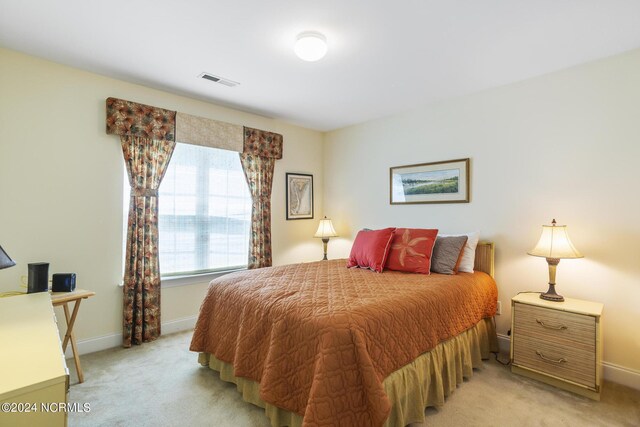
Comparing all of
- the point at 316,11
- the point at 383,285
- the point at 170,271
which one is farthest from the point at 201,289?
the point at 316,11

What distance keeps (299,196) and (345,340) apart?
3051 millimetres

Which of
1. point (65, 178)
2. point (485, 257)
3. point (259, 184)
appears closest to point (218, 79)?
point (259, 184)

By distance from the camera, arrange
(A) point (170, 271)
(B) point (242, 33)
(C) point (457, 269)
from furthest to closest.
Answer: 1. (A) point (170, 271)
2. (C) point (457, 269)
3. (B) point (242, 33)

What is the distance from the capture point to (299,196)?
14.5 ft

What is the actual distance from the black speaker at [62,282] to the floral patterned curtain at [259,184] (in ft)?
5.90

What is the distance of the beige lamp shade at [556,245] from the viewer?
92.0 inches

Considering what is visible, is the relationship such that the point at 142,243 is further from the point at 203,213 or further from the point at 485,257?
the point at 485,257

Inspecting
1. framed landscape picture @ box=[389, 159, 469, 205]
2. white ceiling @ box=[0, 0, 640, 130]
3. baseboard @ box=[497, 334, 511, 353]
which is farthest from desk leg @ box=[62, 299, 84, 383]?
baseboard @ box=[497, 334, 511, 353]

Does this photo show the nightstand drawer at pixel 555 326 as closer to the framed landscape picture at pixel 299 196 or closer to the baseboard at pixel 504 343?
the baseboard at pixel 504 343

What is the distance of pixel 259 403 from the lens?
1940mm

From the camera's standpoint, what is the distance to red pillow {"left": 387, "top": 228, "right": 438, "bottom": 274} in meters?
Result: 2.79

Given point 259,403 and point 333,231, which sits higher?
point 333,231

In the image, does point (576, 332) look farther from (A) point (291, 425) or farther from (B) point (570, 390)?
(A) point (291, 425)

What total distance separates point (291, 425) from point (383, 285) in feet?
3.54
